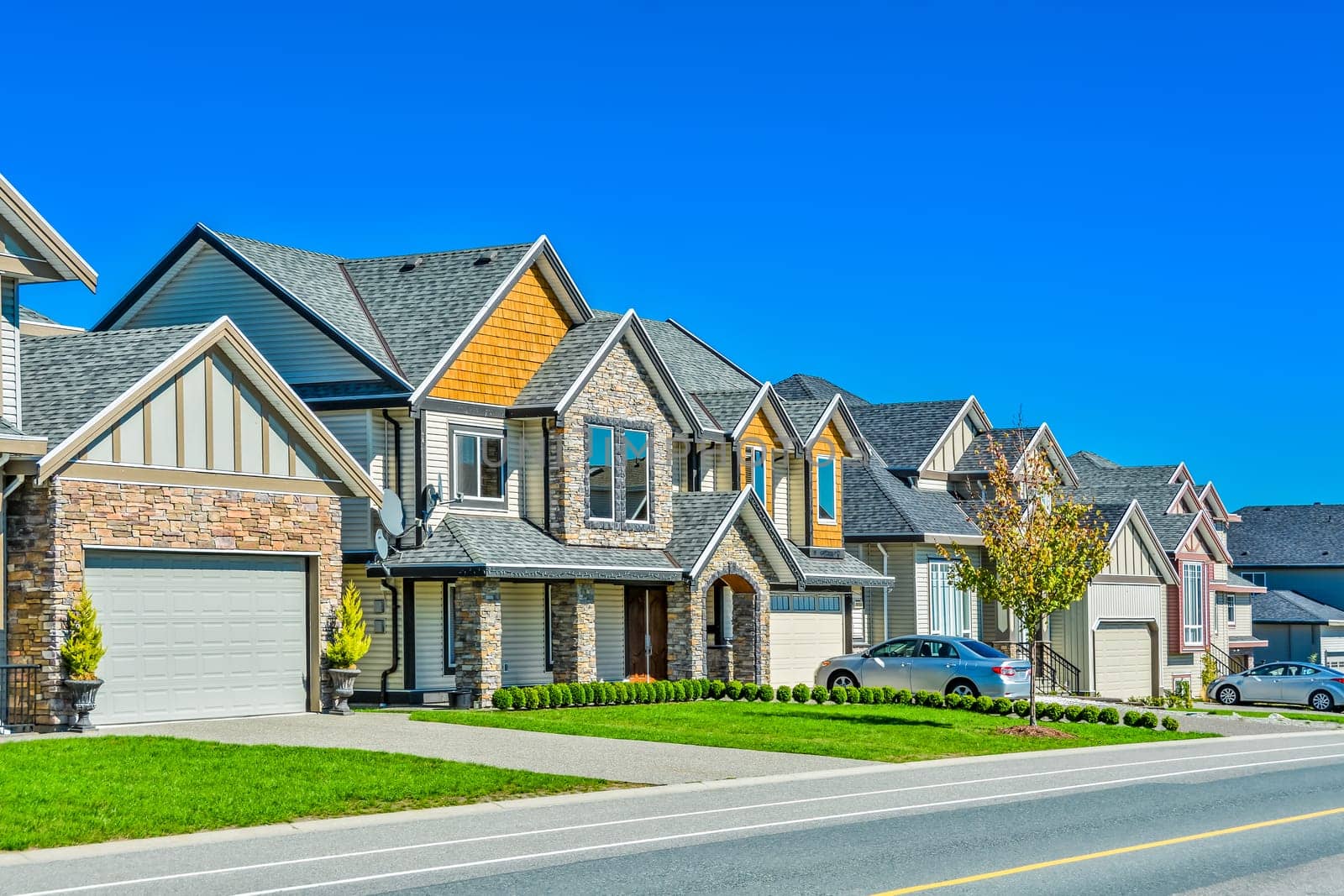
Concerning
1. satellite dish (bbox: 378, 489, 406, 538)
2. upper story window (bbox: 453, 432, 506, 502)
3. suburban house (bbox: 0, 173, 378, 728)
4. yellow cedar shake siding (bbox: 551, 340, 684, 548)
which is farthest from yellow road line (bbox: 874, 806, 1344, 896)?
upper story window (bbox: 453, 432, 506, 502)

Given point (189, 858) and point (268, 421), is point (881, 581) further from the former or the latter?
point (189, 858)

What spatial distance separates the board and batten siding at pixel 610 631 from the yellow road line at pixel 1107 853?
20.9 metres

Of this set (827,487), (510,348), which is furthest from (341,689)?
(827,487)

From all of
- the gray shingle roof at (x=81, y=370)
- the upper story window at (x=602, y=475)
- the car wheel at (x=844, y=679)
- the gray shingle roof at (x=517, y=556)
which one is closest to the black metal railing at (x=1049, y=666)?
the car wheel at (x=844, y=679)

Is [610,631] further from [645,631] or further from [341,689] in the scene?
[341,689]

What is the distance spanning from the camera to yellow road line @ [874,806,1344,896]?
11.9 meters

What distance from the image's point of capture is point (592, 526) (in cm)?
3456

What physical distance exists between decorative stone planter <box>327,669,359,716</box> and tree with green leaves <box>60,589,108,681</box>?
15.1ft

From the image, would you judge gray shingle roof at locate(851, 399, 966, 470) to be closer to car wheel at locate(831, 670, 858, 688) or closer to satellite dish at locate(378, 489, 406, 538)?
car wheel at locate(831, 670, 858, 688)

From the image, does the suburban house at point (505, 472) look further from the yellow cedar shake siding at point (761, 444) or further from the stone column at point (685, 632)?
the yellow cedar shake siding at point (761, 444)

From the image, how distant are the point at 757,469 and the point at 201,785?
2517cm

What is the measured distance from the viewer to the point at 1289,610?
72.4 meters

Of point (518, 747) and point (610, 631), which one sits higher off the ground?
point (610, 631)

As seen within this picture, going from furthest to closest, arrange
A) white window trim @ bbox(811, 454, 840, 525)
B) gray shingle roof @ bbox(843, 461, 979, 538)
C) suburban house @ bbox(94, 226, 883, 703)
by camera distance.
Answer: gray shingle roof @ bbox(843, 461, 979, 538), white window trim @ bbox(811, 454, 840, 525), suburban house @ bbox(94, 226, 883, 703)
